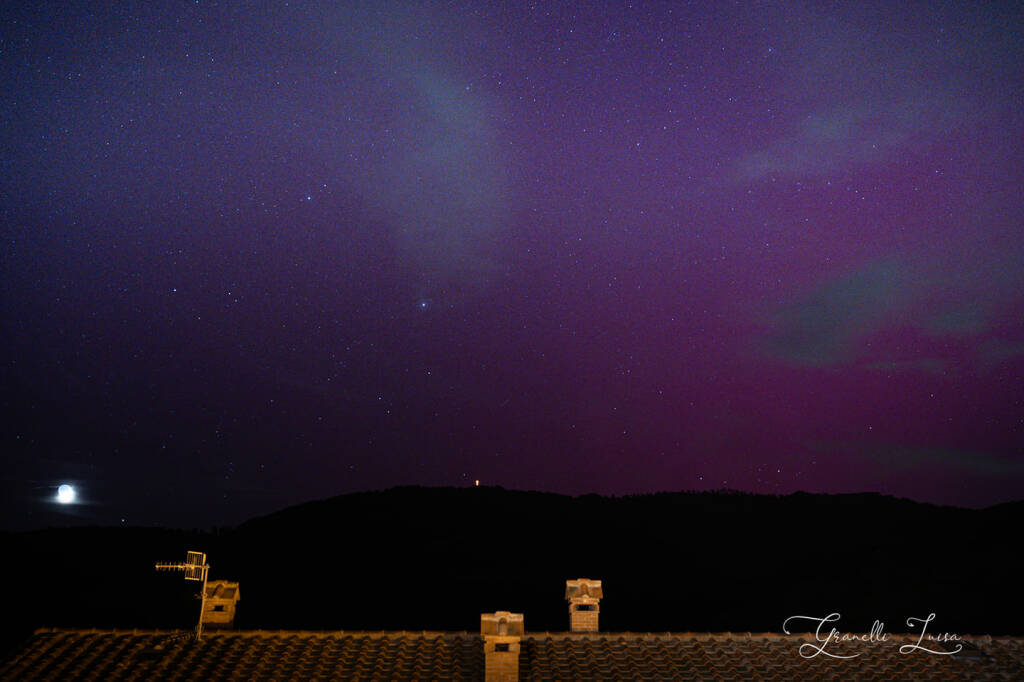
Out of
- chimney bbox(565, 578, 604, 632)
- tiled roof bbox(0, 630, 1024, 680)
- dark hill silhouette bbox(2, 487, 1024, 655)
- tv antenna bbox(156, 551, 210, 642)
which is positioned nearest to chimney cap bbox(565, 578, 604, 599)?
chimney bbox(565, 578, 604, 632)

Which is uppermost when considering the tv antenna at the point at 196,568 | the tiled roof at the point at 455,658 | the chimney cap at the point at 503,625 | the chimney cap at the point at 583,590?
the tv antenna at the point at 196,568

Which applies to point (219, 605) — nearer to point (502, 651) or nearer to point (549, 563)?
point (502, 651)

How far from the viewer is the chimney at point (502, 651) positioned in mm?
16578

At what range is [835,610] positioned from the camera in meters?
52.5

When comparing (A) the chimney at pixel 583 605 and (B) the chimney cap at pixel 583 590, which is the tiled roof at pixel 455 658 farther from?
(B) the chimney cap at pixel 583 590

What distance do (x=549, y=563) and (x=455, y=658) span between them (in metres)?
50.0

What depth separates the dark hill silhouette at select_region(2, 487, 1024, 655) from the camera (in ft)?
164

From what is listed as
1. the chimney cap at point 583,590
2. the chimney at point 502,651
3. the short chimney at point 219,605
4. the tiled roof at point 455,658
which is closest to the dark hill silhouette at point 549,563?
the short chimney at point 219,605

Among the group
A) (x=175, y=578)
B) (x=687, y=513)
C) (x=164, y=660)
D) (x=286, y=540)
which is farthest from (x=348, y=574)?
(x=164, y=660)

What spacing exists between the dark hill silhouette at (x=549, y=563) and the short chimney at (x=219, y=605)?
2850cm

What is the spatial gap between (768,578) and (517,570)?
19.8 m

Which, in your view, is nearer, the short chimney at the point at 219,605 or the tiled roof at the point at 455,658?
the tiled roof at the point at 455,658

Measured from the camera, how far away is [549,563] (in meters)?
66.1

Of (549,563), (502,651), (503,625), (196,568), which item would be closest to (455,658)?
(502,651)
